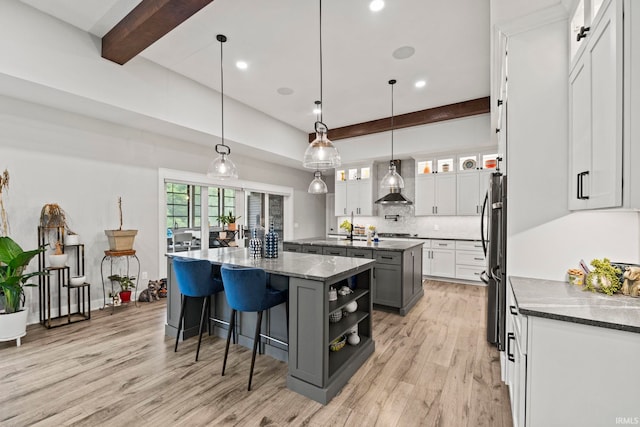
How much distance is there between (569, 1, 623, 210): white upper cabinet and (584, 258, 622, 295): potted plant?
35 centimetres

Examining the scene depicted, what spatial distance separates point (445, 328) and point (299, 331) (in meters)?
2.09

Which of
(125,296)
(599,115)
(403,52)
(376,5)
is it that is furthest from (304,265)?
(125,296)

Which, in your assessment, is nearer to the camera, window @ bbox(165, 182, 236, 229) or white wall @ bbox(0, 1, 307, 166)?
white wall @ bbox(0, 1, 307, 166)

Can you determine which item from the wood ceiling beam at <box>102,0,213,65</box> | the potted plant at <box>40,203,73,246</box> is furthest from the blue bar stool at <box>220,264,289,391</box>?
the potted plant at <box>40,203,73,246</box>

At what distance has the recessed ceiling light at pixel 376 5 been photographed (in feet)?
8.93

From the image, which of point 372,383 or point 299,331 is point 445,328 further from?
point 299,331

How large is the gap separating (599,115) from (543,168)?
56 centimetres

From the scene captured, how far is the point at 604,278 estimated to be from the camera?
5.21 ft

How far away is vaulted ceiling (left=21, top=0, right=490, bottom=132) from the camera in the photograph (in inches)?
113

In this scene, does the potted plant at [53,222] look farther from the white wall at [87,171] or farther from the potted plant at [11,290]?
the potted plant at [11,290]

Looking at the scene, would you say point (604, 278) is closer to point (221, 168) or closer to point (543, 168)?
point (543, 168)

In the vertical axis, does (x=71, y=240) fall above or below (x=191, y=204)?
below

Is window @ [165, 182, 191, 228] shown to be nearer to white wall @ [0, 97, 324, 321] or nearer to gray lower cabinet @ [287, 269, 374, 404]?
white wall @ [0, 97, 324, 321]

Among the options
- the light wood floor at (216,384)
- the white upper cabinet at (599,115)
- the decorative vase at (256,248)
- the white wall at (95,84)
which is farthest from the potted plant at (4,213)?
the white upper cabinet at (599,115)
